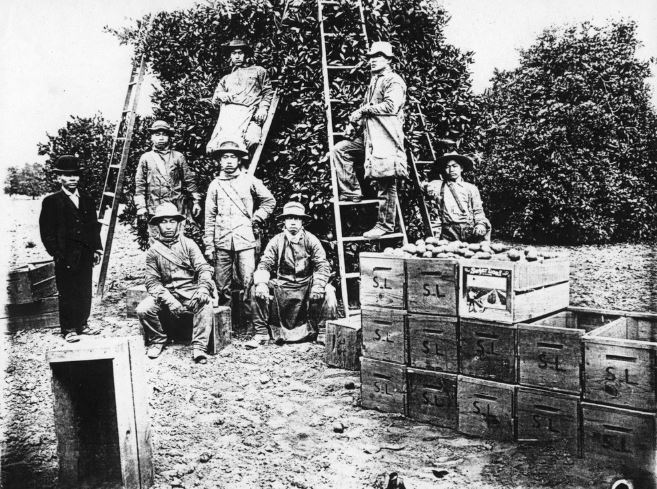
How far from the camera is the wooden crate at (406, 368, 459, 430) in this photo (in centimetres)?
490

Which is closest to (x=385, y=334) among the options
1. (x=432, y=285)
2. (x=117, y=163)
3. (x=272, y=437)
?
(x=432, y=285)

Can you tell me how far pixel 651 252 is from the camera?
13914 millimetres

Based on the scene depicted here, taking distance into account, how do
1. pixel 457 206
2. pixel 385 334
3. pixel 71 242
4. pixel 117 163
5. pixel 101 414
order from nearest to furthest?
pixel 101 414
pixel 385 334
pixel 71 242
pixel 457 206
pixel 117 163

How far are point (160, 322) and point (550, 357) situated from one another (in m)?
4.83

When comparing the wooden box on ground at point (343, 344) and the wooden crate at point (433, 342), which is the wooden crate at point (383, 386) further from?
the wooden box on ground at point (343, 344)

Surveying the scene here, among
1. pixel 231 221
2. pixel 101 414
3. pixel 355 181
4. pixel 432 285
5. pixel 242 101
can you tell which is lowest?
pixel 101 414

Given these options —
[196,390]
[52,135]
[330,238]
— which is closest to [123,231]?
[52,135]

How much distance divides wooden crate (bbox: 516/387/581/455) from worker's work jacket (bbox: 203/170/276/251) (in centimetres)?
454

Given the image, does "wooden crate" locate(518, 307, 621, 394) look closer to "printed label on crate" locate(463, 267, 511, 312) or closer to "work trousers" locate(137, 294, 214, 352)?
"printed label on crate" locate(463, 267, 511, 312)

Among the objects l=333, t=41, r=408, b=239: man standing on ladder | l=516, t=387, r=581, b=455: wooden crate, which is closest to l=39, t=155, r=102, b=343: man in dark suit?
l=333, t=41, r=408, b=239: man standing on ladder

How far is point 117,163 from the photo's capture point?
11.4 m

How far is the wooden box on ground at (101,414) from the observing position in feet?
12.9

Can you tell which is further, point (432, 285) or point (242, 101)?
point (242, 101)

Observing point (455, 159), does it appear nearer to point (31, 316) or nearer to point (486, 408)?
point (486, 408)
